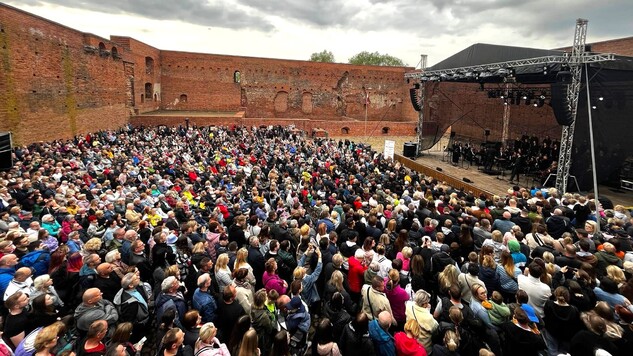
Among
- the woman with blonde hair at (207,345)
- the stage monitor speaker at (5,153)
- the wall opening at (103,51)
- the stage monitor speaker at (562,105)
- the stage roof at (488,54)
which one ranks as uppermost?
the wall opening at (103,51)

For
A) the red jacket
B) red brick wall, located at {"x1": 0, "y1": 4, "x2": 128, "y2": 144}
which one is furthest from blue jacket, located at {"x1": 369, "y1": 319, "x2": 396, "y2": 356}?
red brick wall, located at {"x1": 0, "y1": 4, "x2": 128, "y2": 144}

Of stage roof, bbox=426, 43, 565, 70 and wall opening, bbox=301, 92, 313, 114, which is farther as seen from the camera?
wall opening, bbox=301, 92, 313, 114

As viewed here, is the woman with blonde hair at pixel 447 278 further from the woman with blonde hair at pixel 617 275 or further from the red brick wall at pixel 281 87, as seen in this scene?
the red brick wall at pixel 281 87

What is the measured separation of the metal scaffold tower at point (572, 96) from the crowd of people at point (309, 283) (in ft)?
14.8

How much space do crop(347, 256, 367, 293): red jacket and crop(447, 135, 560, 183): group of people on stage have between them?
1231 centimetres

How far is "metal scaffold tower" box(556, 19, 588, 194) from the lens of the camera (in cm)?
1019

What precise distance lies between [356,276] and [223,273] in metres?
1.64

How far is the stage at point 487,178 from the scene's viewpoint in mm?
12562

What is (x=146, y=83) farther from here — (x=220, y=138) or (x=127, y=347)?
(x=127, y=347)

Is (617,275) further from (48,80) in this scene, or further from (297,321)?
(48,80)

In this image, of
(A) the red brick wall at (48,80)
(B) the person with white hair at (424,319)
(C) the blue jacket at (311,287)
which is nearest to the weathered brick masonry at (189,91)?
(A) the red brick wall at (48,80)

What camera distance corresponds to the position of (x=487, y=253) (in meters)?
4.56

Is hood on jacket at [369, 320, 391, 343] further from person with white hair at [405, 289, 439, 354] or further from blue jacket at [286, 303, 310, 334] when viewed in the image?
blue jacket at [286, 303, 310, 334]

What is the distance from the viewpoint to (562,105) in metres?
10.9
